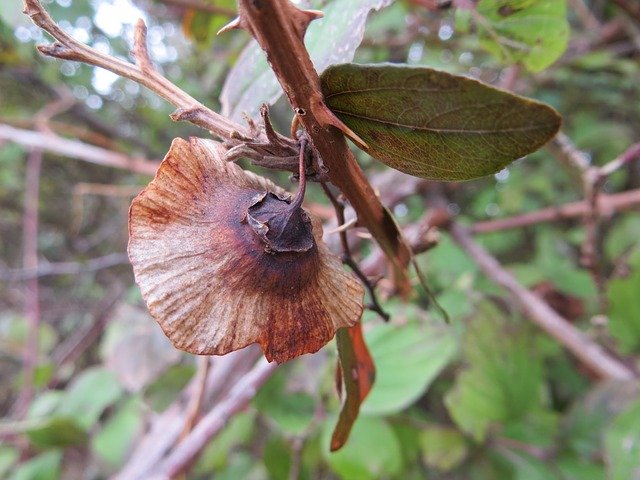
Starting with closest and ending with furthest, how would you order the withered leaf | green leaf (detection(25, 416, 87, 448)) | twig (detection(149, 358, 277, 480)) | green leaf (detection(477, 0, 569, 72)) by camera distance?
1. the withered leaf
2. green leaf (detection(477, 0, 569, 72))
3. twig (detection(149, 358, 277, 480))
4. green leaf (detection(25, 416, 87, 448))

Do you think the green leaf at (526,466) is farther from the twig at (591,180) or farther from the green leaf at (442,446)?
the twig at (591,180)

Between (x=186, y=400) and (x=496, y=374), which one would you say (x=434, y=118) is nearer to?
(x=186, y=400)

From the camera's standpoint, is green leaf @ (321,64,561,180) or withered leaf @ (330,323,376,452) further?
withered leaf @ (330,323,376,452)

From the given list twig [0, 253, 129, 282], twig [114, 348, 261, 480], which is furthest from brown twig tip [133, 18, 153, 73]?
twig [0, 253, 129, 282]

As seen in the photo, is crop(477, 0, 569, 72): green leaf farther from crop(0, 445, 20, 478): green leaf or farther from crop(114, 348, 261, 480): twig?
crop(0, 445, 20, 478): green leaf

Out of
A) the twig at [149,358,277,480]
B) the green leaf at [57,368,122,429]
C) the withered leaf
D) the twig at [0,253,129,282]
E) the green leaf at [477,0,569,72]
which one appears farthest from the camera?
the twig at [0,253,129,282]

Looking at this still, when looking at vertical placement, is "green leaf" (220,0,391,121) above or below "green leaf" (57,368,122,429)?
above

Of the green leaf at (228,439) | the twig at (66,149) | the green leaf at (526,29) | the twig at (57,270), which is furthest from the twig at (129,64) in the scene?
the twig at (57,270)
